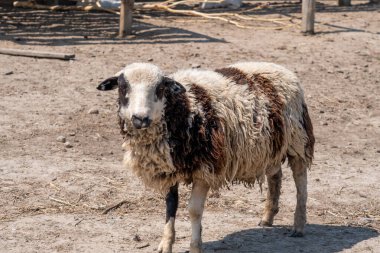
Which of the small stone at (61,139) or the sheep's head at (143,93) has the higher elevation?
the sheep's head at (143,93)

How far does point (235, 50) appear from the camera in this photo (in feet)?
44.2

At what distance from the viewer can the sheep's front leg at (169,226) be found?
683cm

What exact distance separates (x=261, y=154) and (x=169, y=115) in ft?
3.05

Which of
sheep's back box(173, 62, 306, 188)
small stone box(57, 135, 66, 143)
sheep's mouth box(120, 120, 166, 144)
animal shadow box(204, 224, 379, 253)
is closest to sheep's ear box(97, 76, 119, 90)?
sheep's mouth box(120, 120, 166, 144)

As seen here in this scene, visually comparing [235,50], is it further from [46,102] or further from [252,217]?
[252,217]

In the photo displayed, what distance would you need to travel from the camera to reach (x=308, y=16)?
47.9 ft

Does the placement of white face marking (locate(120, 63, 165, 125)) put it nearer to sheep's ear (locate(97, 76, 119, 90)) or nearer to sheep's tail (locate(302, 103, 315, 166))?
sheep's ear (locate(97, 76, 119, 90))

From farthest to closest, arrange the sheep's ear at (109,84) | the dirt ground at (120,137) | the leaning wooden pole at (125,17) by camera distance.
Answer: the leaning wooden pole at (125,17)
the dirt ground at (120,137)
the sheep's ear at (109,84)

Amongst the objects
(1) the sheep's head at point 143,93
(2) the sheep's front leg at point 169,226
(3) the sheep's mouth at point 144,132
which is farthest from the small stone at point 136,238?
(1) the sheep's head at point 143,93

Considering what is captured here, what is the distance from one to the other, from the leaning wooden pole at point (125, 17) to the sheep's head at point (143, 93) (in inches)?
282

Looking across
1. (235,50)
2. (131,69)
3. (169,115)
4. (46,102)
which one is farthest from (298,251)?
(235,50)

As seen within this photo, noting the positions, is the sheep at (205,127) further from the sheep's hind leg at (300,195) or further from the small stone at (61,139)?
the small stone at (61,139)

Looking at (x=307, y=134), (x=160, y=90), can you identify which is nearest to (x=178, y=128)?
(x=160, y=90)

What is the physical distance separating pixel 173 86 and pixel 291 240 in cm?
176
